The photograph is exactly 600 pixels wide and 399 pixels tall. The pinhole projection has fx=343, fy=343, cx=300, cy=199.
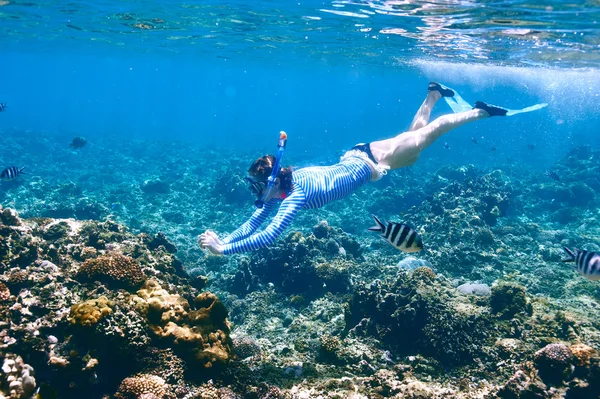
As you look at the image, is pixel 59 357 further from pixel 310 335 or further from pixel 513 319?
pixel 513 319

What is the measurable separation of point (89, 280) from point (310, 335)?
15.4 ft

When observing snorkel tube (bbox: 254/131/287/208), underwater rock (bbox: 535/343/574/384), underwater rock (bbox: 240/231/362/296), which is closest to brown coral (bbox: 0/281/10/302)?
snorkel tube (bbox: 254/131/287/208)

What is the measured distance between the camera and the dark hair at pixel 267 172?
18.2 ft

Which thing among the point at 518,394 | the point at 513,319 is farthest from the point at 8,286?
the point at 513,319

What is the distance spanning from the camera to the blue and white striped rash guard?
4.88 m

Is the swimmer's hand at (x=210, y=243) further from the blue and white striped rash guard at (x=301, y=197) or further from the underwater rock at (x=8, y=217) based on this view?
the underwater rock at (x=8, y=217)

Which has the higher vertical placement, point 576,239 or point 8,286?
point 8,286

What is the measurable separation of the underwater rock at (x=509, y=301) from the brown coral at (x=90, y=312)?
710cm

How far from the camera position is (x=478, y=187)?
667 inches

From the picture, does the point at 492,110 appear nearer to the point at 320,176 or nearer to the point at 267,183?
the point at 320,176

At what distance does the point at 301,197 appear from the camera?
558 cm

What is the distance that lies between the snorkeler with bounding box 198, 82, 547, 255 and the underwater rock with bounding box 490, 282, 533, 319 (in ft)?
10.9

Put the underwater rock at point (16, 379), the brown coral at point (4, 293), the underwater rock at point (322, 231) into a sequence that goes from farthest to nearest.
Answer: the underwater rock at point (322, 231) < the brown coral at point (4, 293) < the underwater rock at point (16, 379)

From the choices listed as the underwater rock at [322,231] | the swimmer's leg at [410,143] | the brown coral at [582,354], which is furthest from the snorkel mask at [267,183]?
the underwater rock at [322,231]
